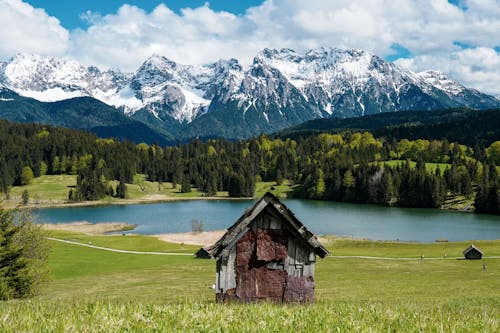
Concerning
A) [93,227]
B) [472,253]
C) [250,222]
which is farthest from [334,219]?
[250,222]

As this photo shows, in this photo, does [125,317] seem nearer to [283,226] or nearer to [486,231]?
[283,226]

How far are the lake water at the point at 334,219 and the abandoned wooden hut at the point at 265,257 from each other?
8593cm

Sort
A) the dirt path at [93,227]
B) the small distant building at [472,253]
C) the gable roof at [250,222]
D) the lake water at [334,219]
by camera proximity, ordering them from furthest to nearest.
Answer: the dirt path at [93,227], the lake water at [334,219], the small distant building at [472,253], the gable roof at [250,222]

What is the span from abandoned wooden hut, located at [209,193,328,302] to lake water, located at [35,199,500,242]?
8593 centimetres

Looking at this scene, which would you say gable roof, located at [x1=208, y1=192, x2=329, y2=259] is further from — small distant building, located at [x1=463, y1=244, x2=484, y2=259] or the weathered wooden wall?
small distant building, located at [x1=463, y1=244, x2=484, y2=259]

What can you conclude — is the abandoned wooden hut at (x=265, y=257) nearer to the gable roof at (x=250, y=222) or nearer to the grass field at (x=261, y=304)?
the gable roof at (x=250, y=222)

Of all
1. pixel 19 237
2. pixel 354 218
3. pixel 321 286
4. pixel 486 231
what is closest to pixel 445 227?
pixel 486 231

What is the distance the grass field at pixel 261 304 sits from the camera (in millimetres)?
7641

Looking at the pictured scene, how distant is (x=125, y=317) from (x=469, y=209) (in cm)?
16381

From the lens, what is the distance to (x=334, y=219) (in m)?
131

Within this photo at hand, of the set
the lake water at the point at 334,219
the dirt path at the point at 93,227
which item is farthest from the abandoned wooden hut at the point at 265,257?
the dirt path at the point at 93,227

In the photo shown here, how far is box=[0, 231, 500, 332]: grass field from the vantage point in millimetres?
7641

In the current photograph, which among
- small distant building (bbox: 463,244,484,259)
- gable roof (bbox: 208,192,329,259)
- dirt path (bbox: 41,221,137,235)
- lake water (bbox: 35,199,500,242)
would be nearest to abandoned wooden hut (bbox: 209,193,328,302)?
gable roof (bbox: 208,192,329,259)

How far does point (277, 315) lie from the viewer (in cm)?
873
